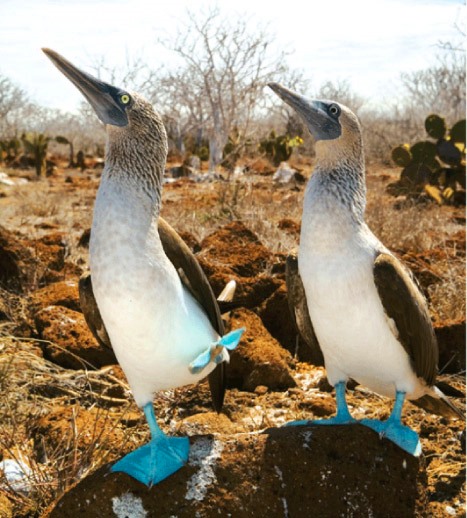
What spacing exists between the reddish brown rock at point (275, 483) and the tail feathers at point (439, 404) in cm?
50

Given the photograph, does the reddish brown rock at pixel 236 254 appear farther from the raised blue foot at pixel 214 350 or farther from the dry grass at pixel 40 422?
the raised blue foot at pixel 214 350

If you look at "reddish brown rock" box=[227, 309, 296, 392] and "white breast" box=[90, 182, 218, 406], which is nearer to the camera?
"white breast" box=[90, 182, 218, 406]

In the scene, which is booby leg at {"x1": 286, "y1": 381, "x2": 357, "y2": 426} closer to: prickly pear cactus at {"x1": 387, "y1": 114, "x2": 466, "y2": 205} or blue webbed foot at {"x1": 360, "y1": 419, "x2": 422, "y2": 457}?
blue webbed foot at {"x1": 360, "y1": 419, "x2": 422, "y2": 457}

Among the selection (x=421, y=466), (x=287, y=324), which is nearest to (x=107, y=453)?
(x=421, y=466)

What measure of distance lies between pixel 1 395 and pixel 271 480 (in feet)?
4.95

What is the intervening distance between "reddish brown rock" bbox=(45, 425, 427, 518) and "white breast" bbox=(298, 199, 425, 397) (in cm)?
27

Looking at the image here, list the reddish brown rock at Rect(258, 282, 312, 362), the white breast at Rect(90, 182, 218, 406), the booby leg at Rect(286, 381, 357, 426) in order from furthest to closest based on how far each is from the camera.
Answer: the reddish brown rock at Rect(258, 282, 312, 362) < the booby leg at Rect(286, 381, 357, 426) < the white breast at Rect(90, 182, 218, 406)

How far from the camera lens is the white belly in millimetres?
2279

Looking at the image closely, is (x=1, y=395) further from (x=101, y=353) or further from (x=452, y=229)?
(x=452, y=229)

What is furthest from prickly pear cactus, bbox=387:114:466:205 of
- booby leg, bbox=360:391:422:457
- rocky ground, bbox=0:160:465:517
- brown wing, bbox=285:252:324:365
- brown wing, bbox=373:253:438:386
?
booby leg, bbox=360:391:422:457

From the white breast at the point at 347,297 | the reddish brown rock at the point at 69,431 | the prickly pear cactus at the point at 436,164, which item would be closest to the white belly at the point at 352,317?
the white breast at the point at 347,297

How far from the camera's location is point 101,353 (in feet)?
12.1

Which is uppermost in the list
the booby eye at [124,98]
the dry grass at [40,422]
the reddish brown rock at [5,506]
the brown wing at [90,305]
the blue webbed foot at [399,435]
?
the booby eye at [124,98]

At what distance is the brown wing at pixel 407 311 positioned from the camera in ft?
7.60
